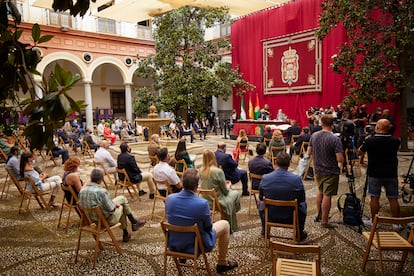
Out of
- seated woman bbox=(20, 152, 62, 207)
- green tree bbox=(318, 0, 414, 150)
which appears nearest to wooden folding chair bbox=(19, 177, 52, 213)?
seated woman bbox=(20, 152, 62, 207)

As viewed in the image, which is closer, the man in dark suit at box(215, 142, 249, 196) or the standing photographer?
the standing photographer

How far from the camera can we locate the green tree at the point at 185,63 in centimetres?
1110

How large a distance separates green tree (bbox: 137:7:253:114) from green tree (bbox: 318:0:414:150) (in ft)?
12.9

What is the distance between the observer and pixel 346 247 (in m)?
3.25

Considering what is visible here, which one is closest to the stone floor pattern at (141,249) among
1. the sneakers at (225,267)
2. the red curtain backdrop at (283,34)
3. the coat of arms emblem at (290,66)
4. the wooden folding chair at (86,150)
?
the sneakers at (225,267)

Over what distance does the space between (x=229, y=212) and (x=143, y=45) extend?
14.4m

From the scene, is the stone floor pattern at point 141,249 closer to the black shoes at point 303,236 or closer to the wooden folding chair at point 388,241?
the black shoes at point 303,236

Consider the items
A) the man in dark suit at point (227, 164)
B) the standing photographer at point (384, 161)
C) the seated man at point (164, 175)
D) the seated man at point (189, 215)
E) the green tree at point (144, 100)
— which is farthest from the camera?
the green tree at point (144, 100)

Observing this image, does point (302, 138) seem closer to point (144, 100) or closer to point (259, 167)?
point (259, 167)

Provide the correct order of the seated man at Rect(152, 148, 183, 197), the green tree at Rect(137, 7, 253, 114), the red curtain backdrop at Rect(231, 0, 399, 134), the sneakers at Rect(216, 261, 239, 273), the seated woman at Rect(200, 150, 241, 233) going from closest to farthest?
1. the sneakers at Rect(216, 261, 239, 273)
2. the seated woman at Rect(200, 150, 241, 233)
3. the seated man at Rect(152, 148, 183, 197)
4. the green tree at Rect(137, 7, 253, 114)
5. the red curtain backdrop at Rect(231, 0, 399, 134)

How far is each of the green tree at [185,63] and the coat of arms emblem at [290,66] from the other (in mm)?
2681

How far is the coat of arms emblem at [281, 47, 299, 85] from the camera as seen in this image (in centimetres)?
1260

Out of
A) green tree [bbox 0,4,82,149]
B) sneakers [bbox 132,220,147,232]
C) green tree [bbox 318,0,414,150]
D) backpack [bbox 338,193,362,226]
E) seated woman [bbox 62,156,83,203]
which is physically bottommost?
sneakers [bbox 132,220,147,232]

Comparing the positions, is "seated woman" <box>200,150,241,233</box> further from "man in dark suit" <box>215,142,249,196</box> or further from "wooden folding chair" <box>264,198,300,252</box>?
"man in dark suit" <box>215,142,249,196</box>
